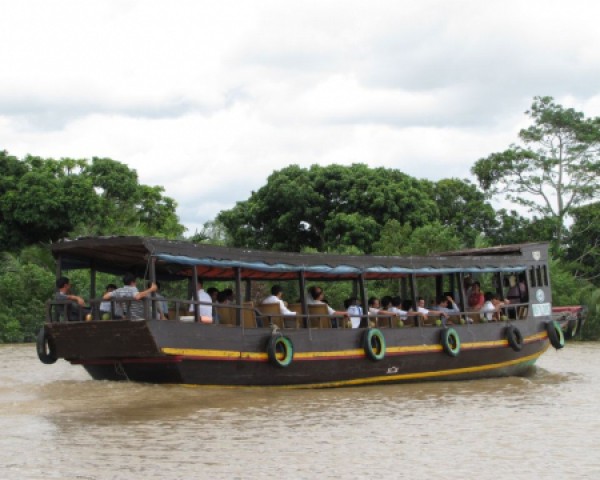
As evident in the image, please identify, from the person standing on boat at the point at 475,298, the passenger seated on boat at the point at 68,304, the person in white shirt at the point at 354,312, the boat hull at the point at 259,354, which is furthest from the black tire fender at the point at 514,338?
the passenger seated on boat at the point at 68,304

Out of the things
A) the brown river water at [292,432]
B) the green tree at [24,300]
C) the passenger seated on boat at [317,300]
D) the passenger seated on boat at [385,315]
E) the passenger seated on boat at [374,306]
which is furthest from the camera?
the green tree at [24,300]

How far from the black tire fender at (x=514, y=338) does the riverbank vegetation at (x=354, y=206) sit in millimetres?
11499

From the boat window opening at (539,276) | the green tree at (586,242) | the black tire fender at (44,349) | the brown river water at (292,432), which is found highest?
the green tree at (586,242)

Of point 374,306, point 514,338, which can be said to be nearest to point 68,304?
point 374,306

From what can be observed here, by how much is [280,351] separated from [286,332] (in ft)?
0.99

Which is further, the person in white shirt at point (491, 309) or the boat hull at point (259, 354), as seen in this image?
the person in white shirt at point (491, 309)

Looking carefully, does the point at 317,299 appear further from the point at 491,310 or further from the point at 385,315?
the point at 491,310

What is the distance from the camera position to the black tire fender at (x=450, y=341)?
15.1m

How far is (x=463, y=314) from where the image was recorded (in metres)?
15.5

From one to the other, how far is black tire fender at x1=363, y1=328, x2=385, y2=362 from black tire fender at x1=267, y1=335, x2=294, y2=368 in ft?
4.97

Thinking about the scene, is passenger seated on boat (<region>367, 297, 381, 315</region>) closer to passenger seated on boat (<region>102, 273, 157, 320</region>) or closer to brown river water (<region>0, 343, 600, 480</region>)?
brown river water (<region>0, 343, 600, 480</region>)

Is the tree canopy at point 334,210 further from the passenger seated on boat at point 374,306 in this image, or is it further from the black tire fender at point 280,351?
the black tire fender at point 280,351

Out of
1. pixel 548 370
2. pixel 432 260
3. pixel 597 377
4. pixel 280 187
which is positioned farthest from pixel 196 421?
pixel 280 187

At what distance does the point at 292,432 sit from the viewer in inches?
379
